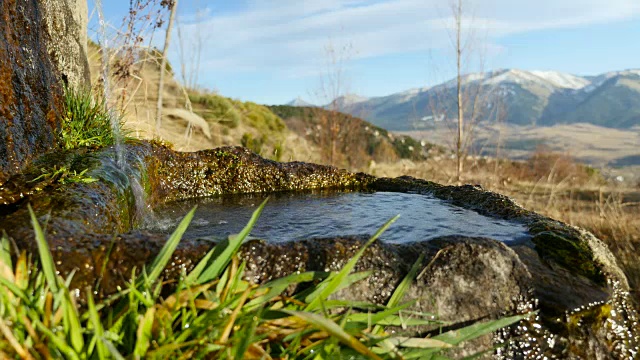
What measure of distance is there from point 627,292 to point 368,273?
4.38 ft

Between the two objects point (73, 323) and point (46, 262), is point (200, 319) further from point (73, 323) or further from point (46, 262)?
point (46, 262)

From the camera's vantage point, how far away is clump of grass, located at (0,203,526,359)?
56.2 inches

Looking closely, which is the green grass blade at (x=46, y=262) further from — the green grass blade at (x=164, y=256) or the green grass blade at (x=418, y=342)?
the green grass blade at (x=418, y=342)

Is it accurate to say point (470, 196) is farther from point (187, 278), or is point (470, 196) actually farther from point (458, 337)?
point (187, 278)

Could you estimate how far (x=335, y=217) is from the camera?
3322 mm

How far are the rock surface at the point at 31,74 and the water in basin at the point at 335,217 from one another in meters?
0.92

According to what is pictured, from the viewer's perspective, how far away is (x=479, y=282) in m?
2.03

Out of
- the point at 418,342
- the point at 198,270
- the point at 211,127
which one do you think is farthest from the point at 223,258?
the point at 211,127

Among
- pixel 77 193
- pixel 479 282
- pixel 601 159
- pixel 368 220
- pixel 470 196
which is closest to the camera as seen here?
pixel 479 282

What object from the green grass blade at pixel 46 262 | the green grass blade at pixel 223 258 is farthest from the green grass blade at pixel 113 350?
the green grass blade at pixel 223 258

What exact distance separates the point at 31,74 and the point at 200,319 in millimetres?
2374

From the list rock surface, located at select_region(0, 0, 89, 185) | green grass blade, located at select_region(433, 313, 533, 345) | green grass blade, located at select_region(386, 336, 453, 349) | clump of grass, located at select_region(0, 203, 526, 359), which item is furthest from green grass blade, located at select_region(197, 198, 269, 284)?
rock surface, located at select_region(0, 0, 89, 185)

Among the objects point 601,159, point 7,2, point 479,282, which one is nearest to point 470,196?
point 479,282

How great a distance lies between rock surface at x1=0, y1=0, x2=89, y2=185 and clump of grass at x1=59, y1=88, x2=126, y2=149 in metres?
0.13
